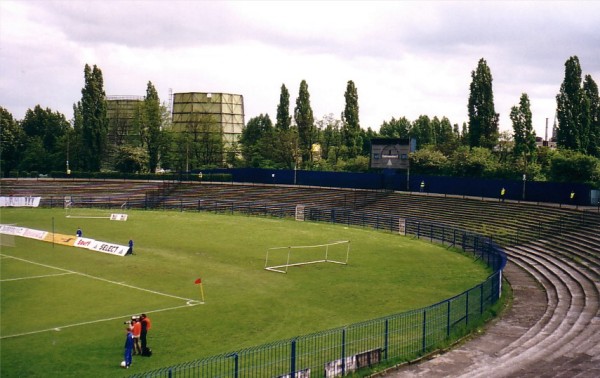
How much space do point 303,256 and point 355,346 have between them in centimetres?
2114

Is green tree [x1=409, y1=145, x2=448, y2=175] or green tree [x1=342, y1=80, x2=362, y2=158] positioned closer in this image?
green tree [x1=409, y1=145, x2=448, y2=175]

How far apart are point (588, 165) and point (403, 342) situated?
46.7 meters

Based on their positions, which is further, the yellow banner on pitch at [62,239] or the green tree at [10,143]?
the green tree at [10,143]

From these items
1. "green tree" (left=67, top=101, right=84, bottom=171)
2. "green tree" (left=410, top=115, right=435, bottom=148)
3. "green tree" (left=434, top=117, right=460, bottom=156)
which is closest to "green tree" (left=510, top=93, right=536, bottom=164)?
"green tree" (left=434, top=117, right=460, bottom=156)

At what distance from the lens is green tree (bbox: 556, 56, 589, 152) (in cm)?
6869

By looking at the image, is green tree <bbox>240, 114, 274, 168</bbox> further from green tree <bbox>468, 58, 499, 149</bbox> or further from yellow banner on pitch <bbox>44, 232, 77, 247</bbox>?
yellow banner on pitch <bbox>44, 232, 77, 247</bbox>

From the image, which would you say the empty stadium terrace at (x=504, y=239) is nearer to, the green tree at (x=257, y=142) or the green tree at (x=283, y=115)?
the green tree at (x=257, y=142)

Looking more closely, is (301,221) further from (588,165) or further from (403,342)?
(403,342)

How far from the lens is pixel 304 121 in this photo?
325 feet

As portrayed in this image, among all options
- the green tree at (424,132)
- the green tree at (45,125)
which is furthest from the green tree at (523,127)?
the green tree at (45,125)

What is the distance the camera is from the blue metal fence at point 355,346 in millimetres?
17422

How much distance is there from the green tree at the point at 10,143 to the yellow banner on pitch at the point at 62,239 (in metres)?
65.7

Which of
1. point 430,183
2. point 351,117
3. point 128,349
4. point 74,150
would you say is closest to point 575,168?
point 430,183

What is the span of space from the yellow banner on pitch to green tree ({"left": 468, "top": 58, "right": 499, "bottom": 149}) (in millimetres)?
55803
